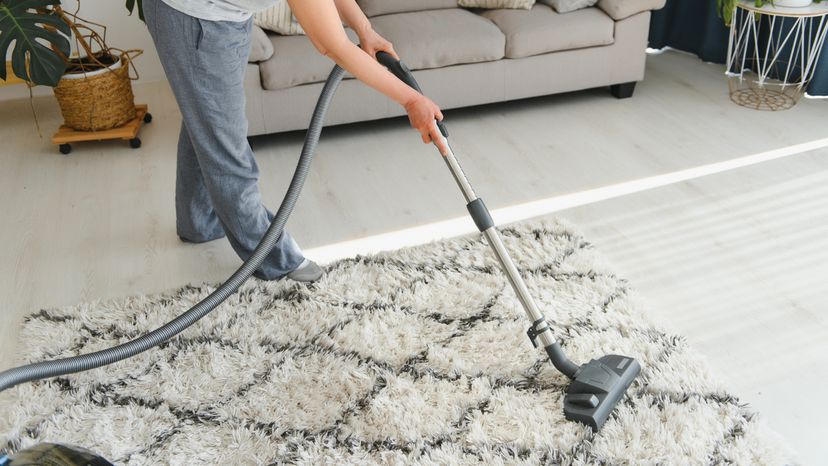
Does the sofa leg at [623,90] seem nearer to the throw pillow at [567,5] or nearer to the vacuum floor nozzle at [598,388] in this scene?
the throw pillow at [567,5]

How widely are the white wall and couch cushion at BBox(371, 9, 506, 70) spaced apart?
1236mm

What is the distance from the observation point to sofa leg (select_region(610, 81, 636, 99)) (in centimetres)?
342

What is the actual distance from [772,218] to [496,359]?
44.9 inches

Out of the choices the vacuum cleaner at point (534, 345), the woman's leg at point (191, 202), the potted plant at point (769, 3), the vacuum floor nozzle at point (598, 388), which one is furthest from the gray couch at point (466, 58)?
the vacuum floor nozzle at point (598, 388)

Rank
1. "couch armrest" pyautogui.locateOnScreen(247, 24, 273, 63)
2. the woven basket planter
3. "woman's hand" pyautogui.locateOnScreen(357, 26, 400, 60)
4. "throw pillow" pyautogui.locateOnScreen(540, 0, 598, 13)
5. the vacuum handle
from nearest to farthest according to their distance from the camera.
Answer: the vacuum handle, "woman's hand" pyautogui.locateOnScreen(357, 26, 400, 60), "couch armrest" pyautogui.locateOnScreen(247, 24, 273, 63), the woven basket planter, "throw pillow" pyautogui.locateOnScreen(540, 0, 598, 13)

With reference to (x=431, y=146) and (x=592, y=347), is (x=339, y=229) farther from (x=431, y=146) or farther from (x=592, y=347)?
(x=592, y=347)

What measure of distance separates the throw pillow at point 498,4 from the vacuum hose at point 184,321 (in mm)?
1587

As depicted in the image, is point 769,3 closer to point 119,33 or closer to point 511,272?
point 511,272

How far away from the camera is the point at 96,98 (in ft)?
9.84

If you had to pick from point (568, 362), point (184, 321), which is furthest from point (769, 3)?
point (184, 321)

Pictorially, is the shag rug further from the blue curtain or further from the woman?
the blue curtain

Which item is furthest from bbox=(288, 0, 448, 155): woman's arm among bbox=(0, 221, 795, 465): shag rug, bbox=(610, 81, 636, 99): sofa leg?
bbox=(610, 81, 636, 99): sofa leg

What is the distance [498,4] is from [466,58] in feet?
1.29

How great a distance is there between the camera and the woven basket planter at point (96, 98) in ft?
9.74
